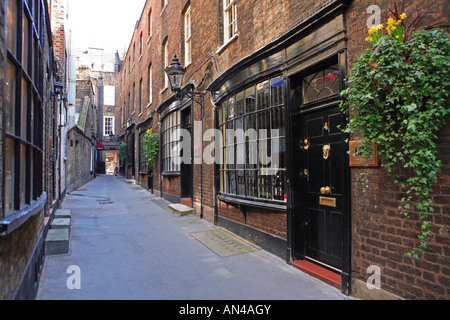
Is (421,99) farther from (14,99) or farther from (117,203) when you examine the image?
(117,203)

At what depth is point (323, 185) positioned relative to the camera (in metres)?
4.07

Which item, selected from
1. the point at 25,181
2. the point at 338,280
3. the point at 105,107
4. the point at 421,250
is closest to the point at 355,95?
the point at 421,250

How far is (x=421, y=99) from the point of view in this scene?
2.40 meters

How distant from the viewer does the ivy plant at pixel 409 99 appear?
2354mm

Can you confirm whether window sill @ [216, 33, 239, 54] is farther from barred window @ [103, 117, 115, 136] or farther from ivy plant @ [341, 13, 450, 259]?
barred window @ [103, 117, 115, 136]

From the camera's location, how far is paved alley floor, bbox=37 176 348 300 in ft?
11.2

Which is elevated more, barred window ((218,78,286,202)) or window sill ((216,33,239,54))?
window sill ((216,33,239,54))

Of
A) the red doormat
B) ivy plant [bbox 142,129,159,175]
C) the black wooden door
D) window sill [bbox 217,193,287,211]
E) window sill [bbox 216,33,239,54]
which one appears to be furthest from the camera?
ivy plant [bbox 142,129,159,175]

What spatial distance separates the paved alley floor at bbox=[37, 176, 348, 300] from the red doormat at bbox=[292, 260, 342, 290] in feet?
0.24

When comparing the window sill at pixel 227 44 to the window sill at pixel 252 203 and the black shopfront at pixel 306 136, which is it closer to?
the black shopfront at pixel 306 136

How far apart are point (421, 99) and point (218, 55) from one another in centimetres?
550

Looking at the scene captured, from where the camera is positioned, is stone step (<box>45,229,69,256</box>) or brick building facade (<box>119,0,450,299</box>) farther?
stone step (<box>45,229,69,256</box>)

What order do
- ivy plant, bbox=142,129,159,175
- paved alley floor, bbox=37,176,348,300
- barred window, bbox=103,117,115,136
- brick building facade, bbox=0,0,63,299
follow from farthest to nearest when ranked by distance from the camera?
barred window, bbox=103,117,115,136
ivy plant, bbox=142,129,159,175
paved alley floor, bbox=37,176,348,300
brick building facade, bbox=0,0,63,299

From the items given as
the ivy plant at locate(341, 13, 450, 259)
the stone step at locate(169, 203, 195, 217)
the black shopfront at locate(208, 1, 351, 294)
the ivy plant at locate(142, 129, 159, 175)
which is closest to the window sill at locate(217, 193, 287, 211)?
the black shopfront at locate(208, 1, 351, 294)
